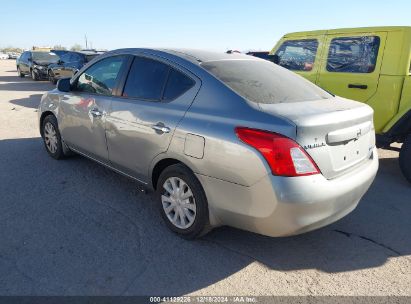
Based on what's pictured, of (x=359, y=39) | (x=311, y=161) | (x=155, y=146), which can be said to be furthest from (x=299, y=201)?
(x=359, y=39)

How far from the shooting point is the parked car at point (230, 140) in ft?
8.11

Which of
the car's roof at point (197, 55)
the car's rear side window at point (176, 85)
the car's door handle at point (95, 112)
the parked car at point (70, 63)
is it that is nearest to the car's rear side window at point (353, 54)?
the car's roof at point (197, 55)

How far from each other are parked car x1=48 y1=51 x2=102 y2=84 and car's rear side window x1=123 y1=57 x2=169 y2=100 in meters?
10.6

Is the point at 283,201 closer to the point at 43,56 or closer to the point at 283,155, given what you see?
the point at 283,155

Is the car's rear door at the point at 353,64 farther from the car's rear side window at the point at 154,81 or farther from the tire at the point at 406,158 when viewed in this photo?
the car's rear side window at the point at 154,81

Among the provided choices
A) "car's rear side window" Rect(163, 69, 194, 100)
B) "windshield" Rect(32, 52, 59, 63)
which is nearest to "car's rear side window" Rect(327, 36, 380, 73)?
"car's rear side window" Rect(163, 69, 194, 100)

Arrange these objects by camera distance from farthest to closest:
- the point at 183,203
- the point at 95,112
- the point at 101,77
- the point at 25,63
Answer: the point at 25,63, the point at 101,77, the point at 95,112, the point at 183,203

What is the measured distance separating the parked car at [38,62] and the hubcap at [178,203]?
1704 centimetres

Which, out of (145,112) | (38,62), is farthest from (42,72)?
(145,112)

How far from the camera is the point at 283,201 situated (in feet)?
7.99

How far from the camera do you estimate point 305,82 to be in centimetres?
362

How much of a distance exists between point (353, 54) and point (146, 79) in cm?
311

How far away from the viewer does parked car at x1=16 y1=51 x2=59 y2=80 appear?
1806cm

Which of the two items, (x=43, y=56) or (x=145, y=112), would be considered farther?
(x=43, y=56)
